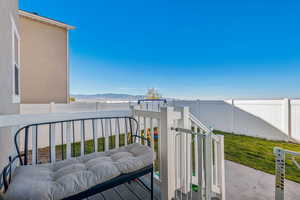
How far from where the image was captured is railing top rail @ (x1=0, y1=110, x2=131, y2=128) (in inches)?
58.2

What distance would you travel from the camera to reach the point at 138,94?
1160cm

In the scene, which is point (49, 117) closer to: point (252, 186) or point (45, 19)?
point (252, 186)

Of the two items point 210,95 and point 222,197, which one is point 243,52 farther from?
point 222,197

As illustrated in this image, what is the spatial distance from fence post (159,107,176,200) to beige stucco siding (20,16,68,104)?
5105 millimetres

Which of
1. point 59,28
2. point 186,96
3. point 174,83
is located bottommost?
point 186,96

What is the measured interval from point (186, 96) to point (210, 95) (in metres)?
1.71

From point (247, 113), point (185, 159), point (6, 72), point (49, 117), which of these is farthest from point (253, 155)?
point (6, 72)

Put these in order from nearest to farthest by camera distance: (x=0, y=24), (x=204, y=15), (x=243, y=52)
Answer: (x=0, y=24)
(x=204, y=15)
(x=243, y=52)

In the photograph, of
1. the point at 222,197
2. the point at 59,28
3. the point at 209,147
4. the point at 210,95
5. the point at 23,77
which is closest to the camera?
the point at 209,147

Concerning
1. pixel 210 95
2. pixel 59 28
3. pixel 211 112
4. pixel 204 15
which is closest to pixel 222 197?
pixel 211 112

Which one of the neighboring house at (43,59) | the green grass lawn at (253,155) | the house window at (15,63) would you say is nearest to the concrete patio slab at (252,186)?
the green grass lawn at (253,155)

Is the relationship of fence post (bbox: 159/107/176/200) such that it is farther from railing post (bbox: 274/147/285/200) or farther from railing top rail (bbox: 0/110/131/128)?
railing post (bbox: 274/147/285/200)

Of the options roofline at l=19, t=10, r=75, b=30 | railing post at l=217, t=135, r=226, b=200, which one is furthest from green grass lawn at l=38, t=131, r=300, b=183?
roofline at l=19, t=10, r=75, b=30

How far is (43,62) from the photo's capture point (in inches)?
202
